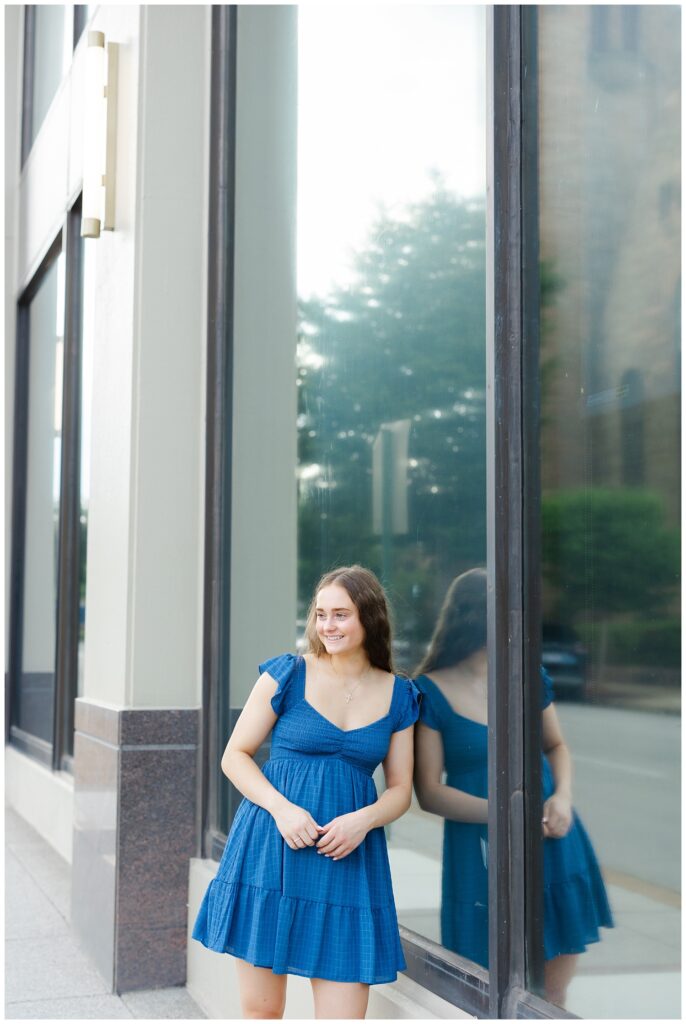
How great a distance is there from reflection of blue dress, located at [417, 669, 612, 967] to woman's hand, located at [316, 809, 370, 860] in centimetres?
36

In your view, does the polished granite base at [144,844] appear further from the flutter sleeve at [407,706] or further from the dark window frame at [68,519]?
the dark window frame at [68,519]

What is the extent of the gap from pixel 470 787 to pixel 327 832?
45 centimetres

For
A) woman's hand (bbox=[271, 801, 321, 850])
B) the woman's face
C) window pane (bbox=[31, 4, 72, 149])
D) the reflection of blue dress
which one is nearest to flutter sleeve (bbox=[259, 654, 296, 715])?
the woman's face

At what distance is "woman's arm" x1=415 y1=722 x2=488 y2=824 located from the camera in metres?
3.26

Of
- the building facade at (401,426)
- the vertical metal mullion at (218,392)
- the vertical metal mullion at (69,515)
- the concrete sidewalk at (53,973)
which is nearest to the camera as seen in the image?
the building facade at (401,426)

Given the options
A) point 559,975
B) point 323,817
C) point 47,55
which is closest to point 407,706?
point 323,817

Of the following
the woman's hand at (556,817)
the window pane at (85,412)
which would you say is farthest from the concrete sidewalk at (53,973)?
the woman's hand at (556,817)

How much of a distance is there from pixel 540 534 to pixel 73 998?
3.22 meters

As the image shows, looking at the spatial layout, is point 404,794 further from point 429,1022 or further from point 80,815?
point 80,815

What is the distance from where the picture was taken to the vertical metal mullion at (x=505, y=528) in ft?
9.59

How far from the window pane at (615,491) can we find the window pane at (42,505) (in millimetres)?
6535

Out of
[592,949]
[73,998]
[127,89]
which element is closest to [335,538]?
[592,949]

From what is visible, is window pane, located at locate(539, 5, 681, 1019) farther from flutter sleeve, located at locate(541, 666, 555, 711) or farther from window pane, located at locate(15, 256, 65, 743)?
window pane, located at locate(15, 256, 65, 743)

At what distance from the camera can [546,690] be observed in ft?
9.37
